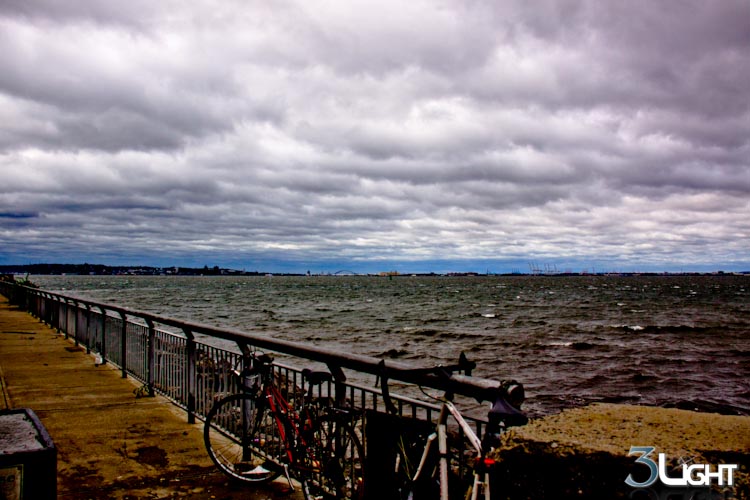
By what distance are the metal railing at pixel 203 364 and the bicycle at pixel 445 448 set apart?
0.08m

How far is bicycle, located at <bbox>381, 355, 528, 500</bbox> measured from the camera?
3154 mm

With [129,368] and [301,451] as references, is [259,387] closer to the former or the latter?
[301,451]

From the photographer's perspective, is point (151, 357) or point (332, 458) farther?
point (151, 357)

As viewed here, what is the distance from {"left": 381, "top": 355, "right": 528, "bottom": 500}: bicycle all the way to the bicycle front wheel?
2.02 meters

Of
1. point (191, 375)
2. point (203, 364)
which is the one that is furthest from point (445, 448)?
point (203, 364)

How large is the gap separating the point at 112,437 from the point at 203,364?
1.49 m

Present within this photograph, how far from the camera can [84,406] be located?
28.7 feet

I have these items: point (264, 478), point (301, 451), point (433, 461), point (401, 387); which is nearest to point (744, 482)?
point (433, 461)

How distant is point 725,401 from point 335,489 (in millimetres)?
20192

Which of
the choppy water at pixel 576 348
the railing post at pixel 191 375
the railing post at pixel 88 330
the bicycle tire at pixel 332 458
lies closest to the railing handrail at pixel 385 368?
the bicycle tire at pixel 332 458

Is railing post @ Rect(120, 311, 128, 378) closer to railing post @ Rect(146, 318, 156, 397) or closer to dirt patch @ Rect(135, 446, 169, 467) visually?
railing post @ Rect(146, 318, 156, 397)

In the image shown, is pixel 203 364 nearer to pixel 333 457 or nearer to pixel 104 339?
pixel 333 457

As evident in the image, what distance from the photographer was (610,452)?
2756 millimetres

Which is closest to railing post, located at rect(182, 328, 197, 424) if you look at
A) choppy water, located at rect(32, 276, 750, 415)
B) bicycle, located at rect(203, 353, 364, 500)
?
bicycle, located at rect(203, 353, 364, 500)
